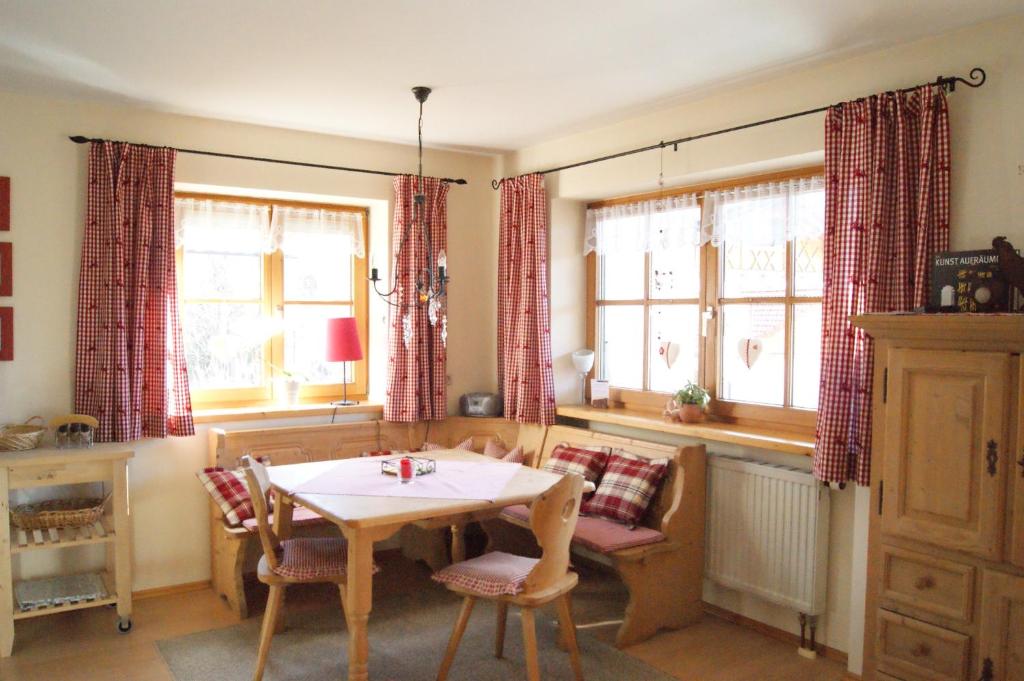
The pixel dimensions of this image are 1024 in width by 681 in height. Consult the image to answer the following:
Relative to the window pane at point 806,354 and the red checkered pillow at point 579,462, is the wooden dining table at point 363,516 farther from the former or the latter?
the window pane at point 806,354

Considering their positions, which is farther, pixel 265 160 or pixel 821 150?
pixel 265 160

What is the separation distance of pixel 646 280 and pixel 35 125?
3279 millimetres

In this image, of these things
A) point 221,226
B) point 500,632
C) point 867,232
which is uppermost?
point 221,226

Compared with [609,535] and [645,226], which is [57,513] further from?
[645,226]

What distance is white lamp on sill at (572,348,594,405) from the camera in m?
4.85

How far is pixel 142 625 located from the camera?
382 cm

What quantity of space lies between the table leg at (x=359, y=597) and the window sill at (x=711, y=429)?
1795 mm

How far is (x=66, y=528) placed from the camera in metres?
3.76

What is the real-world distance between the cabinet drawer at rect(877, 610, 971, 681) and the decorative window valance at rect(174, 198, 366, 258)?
11.8 ft

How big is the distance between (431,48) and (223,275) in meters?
2.19

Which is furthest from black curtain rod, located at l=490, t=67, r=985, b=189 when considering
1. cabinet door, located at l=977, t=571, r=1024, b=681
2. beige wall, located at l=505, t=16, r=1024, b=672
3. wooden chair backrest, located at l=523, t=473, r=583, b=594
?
wooden chair backrest, located at l=523, t=473, r=583, b=594

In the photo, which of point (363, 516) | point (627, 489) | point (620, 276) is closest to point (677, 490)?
point (627, 489)

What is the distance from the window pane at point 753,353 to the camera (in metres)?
3.93

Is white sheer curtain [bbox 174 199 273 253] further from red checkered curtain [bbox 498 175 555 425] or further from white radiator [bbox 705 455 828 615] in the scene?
white radiator [bbox 705 455 828 615]
